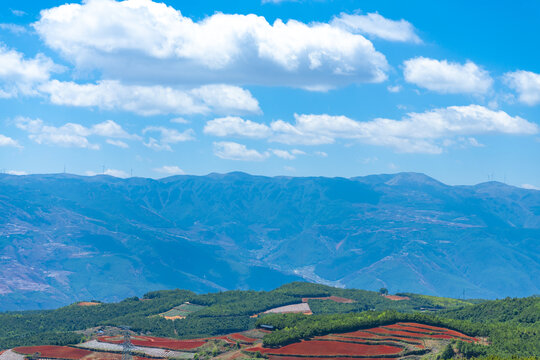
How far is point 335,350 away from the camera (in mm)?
192875

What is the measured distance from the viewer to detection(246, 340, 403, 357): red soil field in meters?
189

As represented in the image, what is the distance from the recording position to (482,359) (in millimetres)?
161000

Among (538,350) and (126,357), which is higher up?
(538,350)

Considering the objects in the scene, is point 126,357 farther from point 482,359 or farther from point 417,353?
point 482,359

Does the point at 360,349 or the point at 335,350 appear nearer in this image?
the point at 360,349

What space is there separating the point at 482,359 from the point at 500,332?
4210 centimetres

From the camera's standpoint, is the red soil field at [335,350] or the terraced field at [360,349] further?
the red soil field at [335,350]

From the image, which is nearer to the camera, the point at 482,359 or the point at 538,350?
the point at 482,359

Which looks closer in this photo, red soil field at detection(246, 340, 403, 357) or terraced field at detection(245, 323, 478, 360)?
terraced field at detection(245, 323, 478, 360)

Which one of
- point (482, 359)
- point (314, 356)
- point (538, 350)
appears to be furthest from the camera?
point (314, 356)

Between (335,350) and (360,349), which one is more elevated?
(360,349)

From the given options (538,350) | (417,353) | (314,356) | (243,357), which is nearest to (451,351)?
(417,353)

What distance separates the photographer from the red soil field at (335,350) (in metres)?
189

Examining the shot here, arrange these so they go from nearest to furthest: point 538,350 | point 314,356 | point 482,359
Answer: point 482,359, point 538,350, point 314,356
